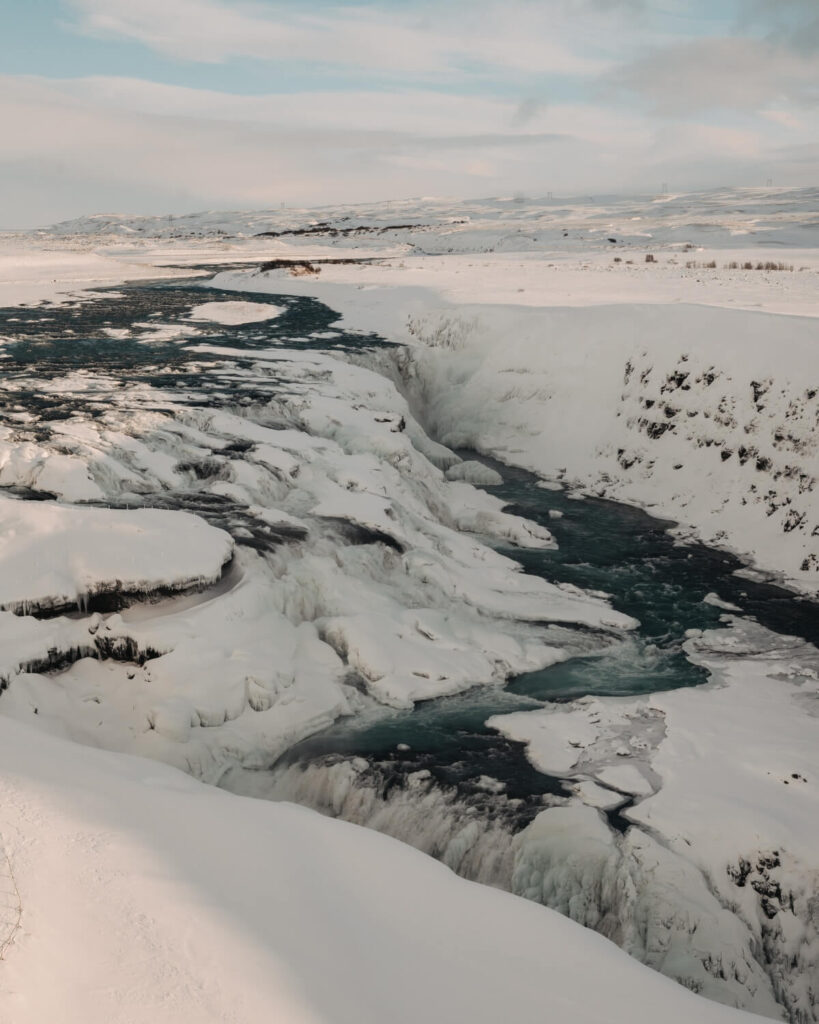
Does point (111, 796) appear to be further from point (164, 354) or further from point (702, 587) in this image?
point (164, 354)

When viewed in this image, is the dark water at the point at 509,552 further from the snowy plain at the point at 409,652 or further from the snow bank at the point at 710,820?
the snow bank at the point at 710,820

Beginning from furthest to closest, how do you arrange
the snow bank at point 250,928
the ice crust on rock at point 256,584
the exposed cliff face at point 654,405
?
the exposed cliff face at point 654,405, the ice crust on rock at point 256,584, the snow bank at point 250,928

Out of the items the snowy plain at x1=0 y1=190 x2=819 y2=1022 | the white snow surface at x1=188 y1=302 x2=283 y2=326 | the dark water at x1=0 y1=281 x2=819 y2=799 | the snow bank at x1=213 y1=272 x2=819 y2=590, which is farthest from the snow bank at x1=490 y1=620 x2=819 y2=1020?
the white snow surface at x1=188 y1=302 x2=283 y2=326

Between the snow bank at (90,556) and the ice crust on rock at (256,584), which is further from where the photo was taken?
the snow bank at (90,556)

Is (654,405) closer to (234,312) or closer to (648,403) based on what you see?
(648,403)

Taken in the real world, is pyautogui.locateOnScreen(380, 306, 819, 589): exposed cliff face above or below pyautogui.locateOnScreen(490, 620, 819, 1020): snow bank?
above

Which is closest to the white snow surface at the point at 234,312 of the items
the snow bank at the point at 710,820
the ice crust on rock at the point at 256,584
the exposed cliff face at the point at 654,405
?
the exposed cliff face at the point at 654,405

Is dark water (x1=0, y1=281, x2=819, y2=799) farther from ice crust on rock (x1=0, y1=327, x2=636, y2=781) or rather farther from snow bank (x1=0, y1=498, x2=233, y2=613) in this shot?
snow bank (x1=0, y1=498, x2=233, y2=613)

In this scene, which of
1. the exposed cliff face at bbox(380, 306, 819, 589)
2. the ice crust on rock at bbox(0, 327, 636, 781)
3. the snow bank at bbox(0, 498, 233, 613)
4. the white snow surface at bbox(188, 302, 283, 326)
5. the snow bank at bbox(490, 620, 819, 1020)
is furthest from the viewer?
the white snow surface at bbox(188, 302, 283, 326)

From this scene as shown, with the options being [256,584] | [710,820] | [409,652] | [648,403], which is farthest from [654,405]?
[710,820]
